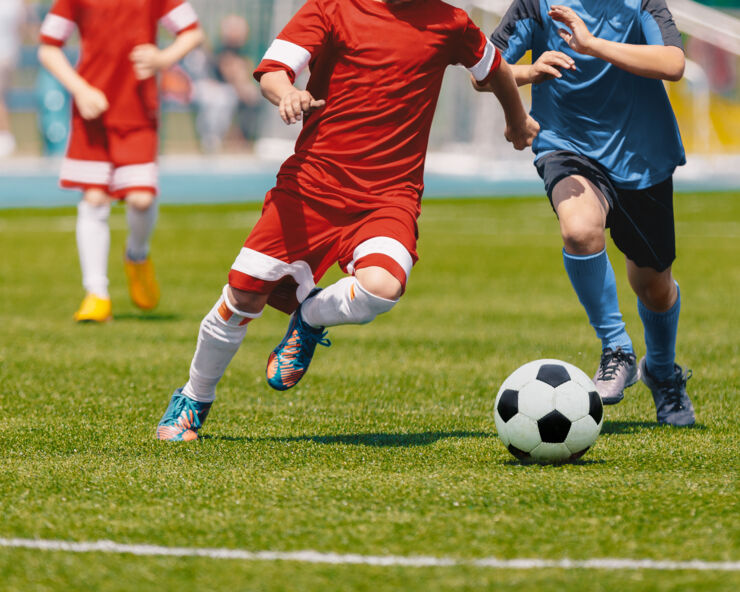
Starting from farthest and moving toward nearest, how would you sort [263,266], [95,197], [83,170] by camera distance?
1. [95,197]
2. [83,170]
3. [263,266]

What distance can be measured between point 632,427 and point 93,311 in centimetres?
405

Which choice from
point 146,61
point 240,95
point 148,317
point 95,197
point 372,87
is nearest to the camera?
point 372,87

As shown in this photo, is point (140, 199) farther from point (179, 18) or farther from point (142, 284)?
point (179, 18)

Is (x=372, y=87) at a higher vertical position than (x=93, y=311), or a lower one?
higher

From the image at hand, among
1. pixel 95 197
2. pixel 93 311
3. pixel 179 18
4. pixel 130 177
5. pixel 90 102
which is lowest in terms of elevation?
pixel 93 311

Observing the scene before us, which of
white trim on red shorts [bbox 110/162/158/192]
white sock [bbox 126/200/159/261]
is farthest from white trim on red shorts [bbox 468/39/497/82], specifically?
white sock [bbox 126/200/159/261]

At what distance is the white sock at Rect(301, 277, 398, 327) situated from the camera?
169 inches

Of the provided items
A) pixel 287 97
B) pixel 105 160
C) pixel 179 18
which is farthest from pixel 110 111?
pixel 287 97

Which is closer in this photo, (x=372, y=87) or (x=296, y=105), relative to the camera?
(x=296, y=105)

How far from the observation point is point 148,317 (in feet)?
27.1

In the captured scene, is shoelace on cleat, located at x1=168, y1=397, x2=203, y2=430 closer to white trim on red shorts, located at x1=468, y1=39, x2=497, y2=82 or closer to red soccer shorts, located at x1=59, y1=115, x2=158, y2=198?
white trim on red shorts, located at x1=468, y1=39, x2=497, y2=82

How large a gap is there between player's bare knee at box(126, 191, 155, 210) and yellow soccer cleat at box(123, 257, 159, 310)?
41 cm

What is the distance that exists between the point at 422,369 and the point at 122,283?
464 cm

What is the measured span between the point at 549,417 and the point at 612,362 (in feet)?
3.25
